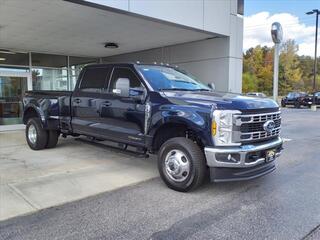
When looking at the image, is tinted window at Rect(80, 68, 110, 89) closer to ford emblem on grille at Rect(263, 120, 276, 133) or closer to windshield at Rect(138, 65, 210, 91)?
windshield at Rect(138, 65, 210, 91)

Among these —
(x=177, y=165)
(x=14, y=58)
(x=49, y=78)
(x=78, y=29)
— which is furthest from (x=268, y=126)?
(x=49, y=78)

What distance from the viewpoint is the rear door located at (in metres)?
6.77

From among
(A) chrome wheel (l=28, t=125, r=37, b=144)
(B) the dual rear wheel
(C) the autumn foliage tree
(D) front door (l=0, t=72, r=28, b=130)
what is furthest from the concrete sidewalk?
(C) the autumn foliage tree

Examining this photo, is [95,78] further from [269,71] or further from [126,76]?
[269,71]

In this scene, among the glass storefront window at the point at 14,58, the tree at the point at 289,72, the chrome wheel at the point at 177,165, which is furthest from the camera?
the tree at the point at 289,72

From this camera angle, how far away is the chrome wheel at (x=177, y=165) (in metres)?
5.09

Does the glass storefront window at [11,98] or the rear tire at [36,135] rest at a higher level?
the glass storefront window at [11,98]

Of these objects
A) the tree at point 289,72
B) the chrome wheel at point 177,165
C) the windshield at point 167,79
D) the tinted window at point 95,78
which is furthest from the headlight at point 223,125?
the tree at point 289,72

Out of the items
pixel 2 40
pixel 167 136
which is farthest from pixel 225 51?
pixel 2 40

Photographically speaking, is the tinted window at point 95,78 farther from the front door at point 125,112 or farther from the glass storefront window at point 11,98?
the glass storefront window at point 11,98

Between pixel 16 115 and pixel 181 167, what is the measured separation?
1112cm

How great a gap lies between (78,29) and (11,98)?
18.2 ft

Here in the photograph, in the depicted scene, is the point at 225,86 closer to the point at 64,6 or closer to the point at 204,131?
the point at 64,6

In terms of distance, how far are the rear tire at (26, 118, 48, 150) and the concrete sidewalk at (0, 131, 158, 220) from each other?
0.60 ft
